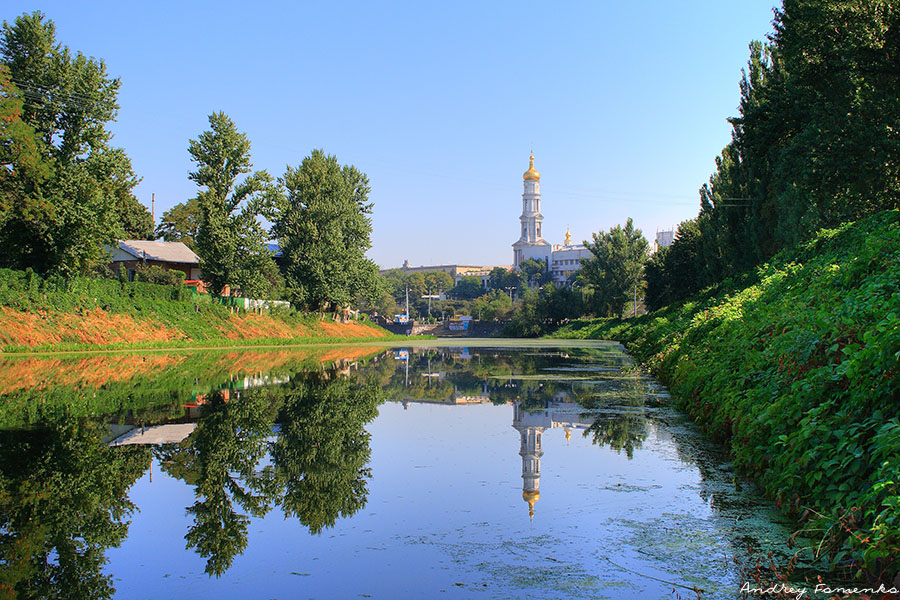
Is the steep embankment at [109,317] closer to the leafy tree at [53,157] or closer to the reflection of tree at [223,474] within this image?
the leafy tree at [53,157]

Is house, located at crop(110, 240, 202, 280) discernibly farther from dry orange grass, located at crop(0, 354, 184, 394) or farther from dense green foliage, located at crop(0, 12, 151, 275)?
dry orange grass, located at crop(0, 354, 184, 394)

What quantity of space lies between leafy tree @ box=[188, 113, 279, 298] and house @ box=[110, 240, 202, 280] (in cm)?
Result: 308

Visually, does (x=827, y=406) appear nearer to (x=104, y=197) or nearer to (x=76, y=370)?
(x=76, y=370)

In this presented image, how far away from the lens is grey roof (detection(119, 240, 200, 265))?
52625 mm

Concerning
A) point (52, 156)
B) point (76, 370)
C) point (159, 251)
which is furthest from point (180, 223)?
point (76, 370)

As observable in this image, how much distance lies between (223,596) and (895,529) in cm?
377

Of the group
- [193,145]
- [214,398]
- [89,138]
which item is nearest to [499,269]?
[193,145]

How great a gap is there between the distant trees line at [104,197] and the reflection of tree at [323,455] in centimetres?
2015

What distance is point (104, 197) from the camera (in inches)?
1316

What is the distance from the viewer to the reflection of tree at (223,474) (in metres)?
5.88

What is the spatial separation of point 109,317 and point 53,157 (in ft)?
23.0

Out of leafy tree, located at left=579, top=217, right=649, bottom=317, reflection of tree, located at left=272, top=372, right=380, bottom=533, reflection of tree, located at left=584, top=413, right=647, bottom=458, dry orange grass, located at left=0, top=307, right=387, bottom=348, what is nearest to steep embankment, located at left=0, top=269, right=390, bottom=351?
dry orange grass, located at left=0, top=307, right=387, bottom=348

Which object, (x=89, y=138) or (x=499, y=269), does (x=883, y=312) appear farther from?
(x=499, y=269)

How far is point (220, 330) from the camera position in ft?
143
